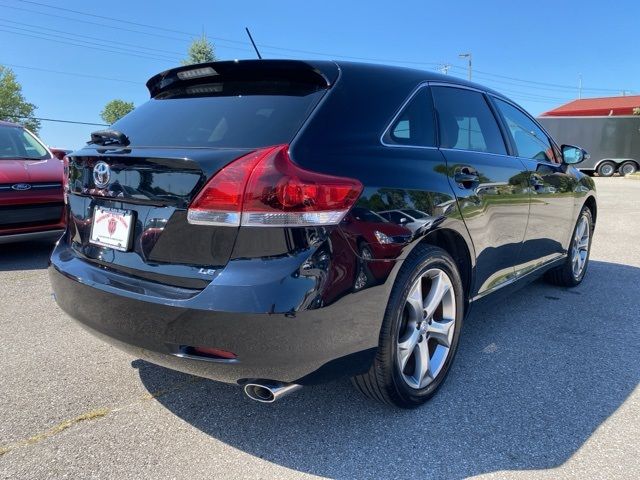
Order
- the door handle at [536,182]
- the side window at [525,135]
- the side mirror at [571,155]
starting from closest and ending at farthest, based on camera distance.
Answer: the door handle at [536,182] < the side window at [525,135] < the side mirror at [571,155]

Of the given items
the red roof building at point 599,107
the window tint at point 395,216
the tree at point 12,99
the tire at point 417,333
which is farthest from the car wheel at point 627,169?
the tree at point 12,99

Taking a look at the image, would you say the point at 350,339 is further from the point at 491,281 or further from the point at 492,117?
the point at 492,117

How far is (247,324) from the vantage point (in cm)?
174

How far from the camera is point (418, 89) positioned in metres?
2.57

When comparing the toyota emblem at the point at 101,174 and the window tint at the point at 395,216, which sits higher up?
the toyota emblem at the point at 101,174

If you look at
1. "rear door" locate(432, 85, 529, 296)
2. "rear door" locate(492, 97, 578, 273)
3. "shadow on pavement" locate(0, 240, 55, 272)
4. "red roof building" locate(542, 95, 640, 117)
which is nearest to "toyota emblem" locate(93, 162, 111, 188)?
"rear door" locate(432, 85, 529, 296)

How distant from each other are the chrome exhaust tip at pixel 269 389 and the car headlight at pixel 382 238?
0.65 metres

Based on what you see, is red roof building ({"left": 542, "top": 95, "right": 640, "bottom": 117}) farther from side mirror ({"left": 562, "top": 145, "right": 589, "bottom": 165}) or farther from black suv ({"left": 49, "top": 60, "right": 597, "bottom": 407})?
black suv ({"left": 49, "top": 60, "right": 597, "bottom": 407})

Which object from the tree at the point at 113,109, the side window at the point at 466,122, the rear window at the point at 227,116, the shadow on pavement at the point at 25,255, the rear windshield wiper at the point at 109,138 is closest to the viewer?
the rear window at the point at 227,116

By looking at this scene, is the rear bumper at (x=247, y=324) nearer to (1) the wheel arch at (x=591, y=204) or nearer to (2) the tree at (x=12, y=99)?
(1) the wheel arch at (x=591, y=204)

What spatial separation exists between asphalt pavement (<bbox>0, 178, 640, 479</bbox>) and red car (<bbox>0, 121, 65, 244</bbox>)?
2046mm

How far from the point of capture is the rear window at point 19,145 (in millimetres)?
5832

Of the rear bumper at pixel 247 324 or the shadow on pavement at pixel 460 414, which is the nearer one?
the rear bumper at pixel 247 324

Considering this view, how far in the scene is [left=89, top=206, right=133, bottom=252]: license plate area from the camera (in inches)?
80.0
